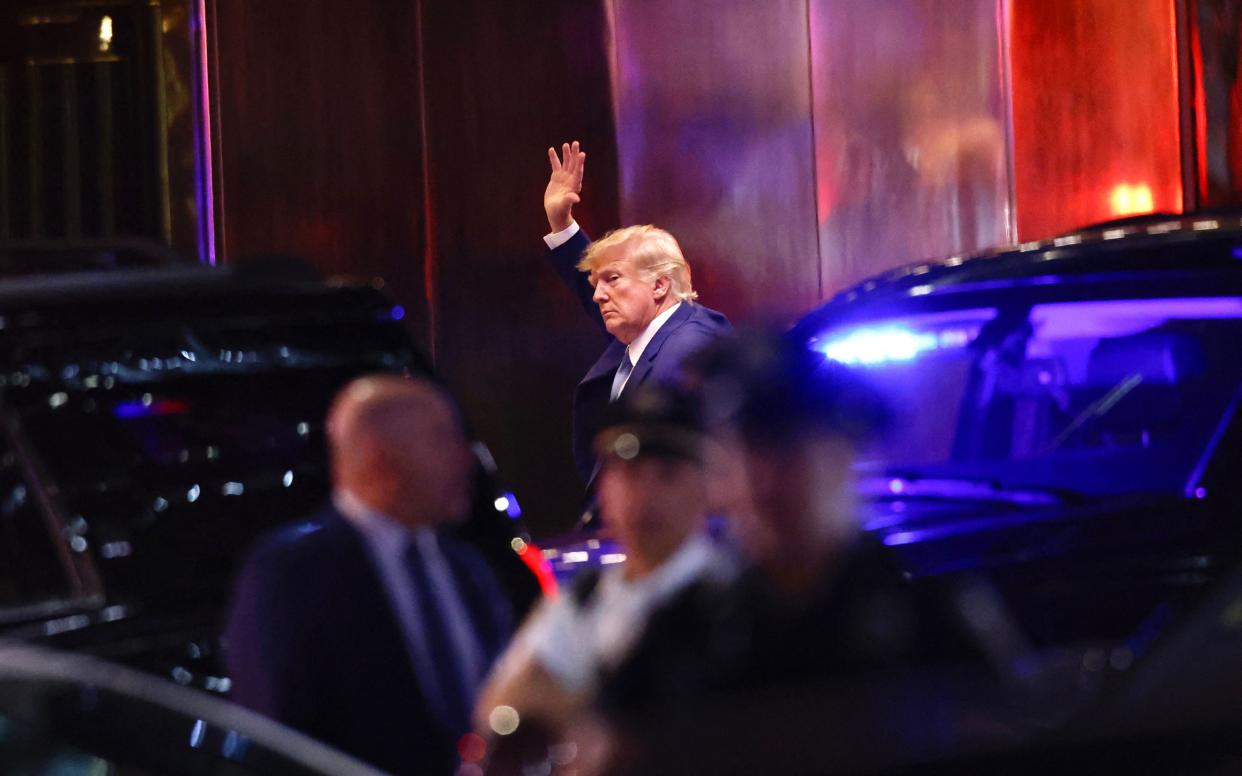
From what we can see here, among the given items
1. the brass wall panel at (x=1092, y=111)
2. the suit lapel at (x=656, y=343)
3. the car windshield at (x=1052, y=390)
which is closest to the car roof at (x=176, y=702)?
the car windshield at (x=1052, y=390)

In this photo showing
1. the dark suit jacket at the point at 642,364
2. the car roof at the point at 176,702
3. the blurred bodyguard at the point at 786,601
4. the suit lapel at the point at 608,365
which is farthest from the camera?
the suit lapel at the point at 608,365

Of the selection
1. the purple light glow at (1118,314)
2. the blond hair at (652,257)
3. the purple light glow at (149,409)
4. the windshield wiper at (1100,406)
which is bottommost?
the windshield wiper at (1100,406)

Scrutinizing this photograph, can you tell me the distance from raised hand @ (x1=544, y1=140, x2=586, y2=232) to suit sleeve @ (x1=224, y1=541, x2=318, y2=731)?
4033mm

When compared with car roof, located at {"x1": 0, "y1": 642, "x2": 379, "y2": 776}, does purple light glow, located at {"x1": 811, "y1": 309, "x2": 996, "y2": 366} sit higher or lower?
higher

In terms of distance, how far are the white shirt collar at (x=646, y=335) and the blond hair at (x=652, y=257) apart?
69 millimetres

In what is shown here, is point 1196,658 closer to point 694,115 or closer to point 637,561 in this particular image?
point 637,561

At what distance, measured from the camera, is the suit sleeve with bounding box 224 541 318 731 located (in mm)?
3146

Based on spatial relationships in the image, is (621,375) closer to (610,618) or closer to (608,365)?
(608,365)

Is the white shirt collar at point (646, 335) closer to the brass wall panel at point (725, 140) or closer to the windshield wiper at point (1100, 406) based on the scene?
the windshield wiper at point (1100, 406)

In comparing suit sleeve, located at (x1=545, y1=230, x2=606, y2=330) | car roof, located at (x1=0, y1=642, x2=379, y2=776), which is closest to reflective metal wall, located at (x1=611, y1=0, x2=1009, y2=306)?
suit sleeve, located at (x1=545, y1=230, x2=606, y2=330)

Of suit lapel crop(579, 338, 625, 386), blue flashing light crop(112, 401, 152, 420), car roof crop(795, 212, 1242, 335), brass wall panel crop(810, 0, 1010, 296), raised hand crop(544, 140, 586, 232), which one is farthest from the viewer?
brass wall panel crop(810, 0, 1010, 296)

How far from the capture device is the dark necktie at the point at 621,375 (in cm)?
608

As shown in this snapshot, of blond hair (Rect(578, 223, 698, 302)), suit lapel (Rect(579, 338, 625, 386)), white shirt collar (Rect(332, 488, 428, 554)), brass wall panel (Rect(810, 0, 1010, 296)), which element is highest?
brass wall panel (Rect(810, 0, 1010, 296))

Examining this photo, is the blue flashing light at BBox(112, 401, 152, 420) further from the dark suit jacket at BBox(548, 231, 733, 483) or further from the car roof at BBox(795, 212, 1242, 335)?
the dark suit jacket at BBox(548, 231, 733, 483)
